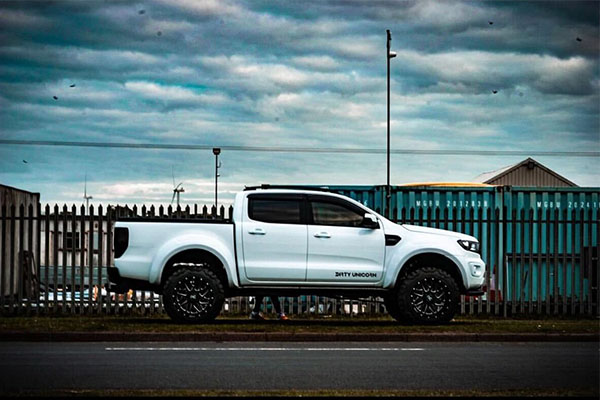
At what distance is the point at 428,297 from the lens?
16.2 m

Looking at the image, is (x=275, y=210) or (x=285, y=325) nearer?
(x=285, y=325)

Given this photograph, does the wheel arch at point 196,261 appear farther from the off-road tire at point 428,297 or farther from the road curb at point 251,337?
the off-road tire at point 428,297

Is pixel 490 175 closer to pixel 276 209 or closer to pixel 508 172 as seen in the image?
pixel 508 172

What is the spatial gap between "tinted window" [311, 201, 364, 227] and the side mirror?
7.5 inches

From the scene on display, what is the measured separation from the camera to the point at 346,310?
21859 millimetres

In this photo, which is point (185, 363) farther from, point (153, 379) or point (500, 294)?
point (500, 294)

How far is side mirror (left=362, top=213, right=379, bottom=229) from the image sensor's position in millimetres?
16203

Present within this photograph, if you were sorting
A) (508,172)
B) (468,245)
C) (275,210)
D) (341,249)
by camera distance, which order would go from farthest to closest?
(508,172) → (468,245) → (275,210) → (341,249)

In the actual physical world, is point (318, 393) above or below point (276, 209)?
below

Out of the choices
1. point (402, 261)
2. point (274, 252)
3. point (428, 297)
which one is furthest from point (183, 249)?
point (428, 297)

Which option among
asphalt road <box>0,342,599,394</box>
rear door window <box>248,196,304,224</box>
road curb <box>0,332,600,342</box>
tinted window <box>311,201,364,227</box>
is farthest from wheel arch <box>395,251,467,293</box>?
asphalt road <box>0,342,599,394</box>

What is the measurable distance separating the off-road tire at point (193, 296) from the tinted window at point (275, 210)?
129 cm

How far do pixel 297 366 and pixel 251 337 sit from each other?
3460 mm

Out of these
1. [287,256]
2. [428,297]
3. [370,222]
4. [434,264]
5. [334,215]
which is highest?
[334,215]
